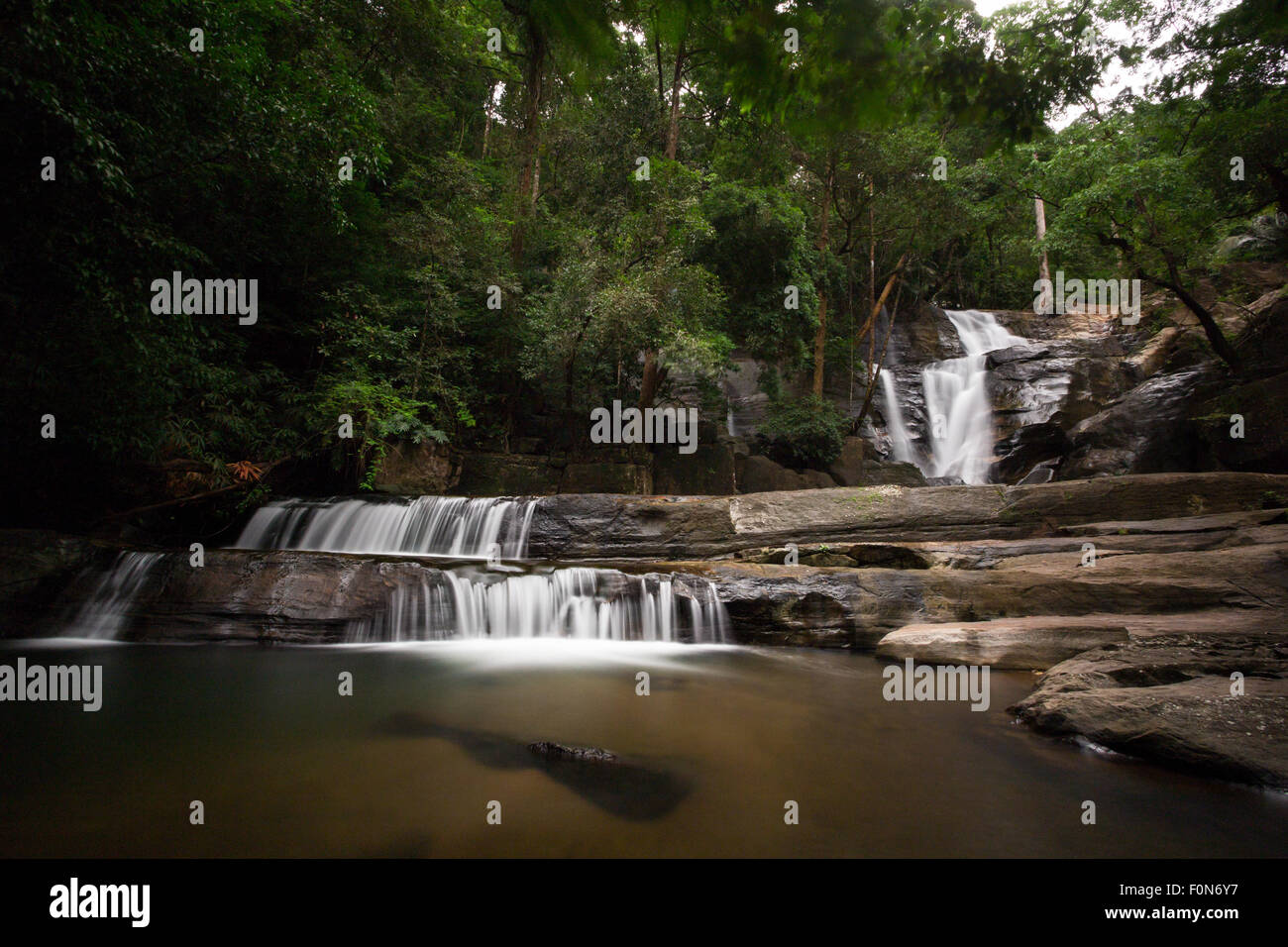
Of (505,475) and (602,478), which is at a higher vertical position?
(505,475)

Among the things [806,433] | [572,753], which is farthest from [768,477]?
[572,753]

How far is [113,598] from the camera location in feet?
20.6

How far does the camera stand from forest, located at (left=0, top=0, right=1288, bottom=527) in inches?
111

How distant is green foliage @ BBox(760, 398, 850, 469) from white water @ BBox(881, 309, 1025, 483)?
12.8 ft

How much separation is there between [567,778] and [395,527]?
7.64 metres

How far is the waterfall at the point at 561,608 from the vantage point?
21.8 ft

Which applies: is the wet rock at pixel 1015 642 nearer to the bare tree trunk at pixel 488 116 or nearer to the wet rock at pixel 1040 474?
the wet rock at pixel 1040 474

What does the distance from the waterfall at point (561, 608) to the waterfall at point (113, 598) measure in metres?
2.78

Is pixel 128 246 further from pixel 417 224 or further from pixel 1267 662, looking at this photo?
pixel 1267 662

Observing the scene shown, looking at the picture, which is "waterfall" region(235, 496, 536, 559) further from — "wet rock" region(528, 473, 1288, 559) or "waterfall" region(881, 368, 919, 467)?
"waterfall" region(881, 368, 919, 467)

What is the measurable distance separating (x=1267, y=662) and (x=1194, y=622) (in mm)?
876

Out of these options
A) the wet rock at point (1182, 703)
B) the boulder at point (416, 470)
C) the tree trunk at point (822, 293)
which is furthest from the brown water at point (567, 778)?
the tree trunk at point (822, 293)

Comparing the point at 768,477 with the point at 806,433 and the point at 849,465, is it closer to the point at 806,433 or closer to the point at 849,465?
the point at 806,433

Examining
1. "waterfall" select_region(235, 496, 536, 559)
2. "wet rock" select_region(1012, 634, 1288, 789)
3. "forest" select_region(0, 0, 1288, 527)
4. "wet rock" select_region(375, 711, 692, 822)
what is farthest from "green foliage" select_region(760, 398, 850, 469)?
"wet rock" select_region(375, 711, 692, 822)
